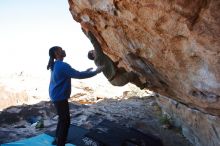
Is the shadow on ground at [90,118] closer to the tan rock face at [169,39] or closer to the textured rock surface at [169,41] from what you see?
the textured rock surface at [169,41]

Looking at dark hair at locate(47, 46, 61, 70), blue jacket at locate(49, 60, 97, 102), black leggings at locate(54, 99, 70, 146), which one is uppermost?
dark hair at locate(47, 46, 61, 70)

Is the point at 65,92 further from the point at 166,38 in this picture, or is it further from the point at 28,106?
the point at 28,106

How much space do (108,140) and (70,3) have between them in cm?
297

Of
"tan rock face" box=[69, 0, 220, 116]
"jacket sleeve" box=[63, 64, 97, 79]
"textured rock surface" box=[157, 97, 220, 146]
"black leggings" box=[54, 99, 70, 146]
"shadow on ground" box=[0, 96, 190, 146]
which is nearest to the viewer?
"tan rock face" box=[69, 0, 220, 116]

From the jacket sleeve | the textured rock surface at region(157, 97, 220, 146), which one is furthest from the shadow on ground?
the jacket sleeve

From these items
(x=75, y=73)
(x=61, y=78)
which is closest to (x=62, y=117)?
(x=61, y=78)

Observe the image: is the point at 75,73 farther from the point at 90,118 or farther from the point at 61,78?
the point at 90,118

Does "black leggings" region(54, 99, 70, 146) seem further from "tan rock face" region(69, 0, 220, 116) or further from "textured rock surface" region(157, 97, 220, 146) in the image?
"textured rock surface" region(157, 97, 220, 146)

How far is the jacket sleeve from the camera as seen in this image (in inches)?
245

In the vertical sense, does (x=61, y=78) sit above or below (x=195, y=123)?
above

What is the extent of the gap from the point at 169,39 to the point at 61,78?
233cm

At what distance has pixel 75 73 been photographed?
6.23 metres

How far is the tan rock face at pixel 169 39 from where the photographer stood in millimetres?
4227

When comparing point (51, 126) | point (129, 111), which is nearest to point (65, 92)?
point (51, 126)
